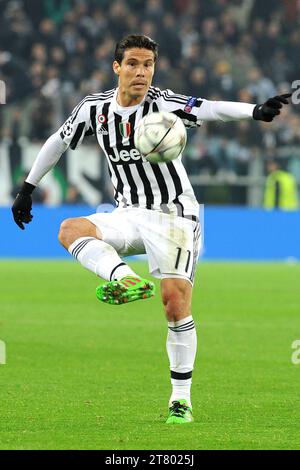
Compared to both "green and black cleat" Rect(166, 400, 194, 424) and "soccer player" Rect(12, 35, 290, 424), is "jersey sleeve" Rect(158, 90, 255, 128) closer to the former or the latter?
"soccer player" Rect(12, 35, 290, 424)

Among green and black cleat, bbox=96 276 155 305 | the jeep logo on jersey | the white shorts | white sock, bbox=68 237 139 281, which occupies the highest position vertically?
the jeep logo on jersey

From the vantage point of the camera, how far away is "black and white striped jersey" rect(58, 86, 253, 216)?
7094 mm

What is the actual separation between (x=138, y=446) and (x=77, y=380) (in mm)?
2883

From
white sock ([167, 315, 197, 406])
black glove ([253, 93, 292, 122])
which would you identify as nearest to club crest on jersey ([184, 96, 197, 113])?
black glove ([253, 93, 292, 122])

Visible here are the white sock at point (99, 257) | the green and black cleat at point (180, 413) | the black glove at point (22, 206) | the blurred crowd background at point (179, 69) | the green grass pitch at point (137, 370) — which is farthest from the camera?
the blurred crowd background at point (179, 69)

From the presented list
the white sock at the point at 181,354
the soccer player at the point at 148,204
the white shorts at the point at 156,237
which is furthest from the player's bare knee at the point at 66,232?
the white sock at the point at 181,354

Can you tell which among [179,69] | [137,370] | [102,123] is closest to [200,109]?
[102,123]

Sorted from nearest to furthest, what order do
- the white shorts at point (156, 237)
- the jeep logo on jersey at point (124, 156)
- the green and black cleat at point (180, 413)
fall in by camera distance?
the green and black cleat at point (180, 413) < the white shorts at point (156, 237) < the jeep logo on jersey at point (124, 156)

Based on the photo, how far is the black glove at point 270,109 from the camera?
6566 millimetres

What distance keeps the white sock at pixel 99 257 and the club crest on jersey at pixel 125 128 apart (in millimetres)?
710

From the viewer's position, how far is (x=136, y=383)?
336 inches

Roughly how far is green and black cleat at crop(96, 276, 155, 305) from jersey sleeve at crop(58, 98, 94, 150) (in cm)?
144

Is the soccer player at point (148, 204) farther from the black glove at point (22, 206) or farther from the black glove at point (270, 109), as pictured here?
the black glove at point (22, 206)
